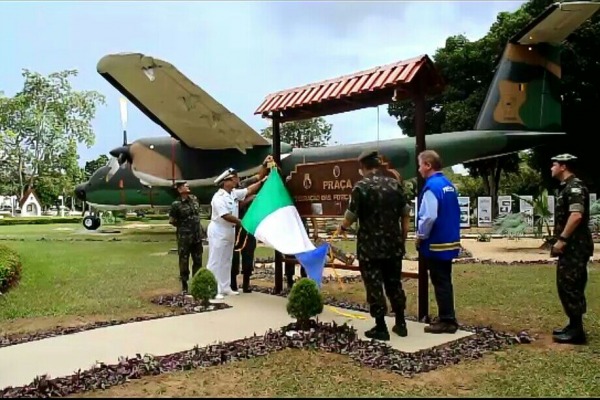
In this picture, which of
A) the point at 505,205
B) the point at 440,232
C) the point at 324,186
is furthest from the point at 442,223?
the point at 505,205

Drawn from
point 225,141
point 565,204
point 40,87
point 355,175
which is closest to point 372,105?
point 355,175

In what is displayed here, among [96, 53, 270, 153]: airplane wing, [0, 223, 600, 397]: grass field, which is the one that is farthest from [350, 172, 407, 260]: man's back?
[96, 53, 270, 153]: airplane wing

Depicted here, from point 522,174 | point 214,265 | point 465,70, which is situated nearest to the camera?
point 214,265

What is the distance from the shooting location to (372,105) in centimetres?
695

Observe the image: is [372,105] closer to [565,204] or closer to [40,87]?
[565,204]

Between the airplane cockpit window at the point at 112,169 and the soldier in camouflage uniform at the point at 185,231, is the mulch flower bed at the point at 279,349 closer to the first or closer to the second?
the soldier in camouflage uniform at the point at 185,231

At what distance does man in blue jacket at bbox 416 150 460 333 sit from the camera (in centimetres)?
544

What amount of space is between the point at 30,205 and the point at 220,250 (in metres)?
56.5

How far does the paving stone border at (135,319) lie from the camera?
5617 mm

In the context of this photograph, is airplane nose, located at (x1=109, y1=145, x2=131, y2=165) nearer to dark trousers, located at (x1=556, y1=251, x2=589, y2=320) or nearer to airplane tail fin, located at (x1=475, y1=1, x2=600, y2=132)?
airplane tail fin, located at (x1=475, y1=1, x2=600, y2=132)

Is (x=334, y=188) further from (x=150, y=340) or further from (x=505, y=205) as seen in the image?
(x=505, y=205)

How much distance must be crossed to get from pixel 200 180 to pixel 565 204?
13.9 m

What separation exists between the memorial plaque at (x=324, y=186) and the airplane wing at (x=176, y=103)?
6.29m

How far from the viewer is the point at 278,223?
23.4 feet
